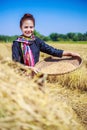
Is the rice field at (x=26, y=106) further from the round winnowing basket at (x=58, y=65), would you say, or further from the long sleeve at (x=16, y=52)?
the round winnowing basket at (x=58, y=65)

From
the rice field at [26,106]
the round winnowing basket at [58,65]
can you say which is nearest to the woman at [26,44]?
the round winnowing basket at [58,65]

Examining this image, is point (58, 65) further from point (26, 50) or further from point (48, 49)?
point (26, 50)

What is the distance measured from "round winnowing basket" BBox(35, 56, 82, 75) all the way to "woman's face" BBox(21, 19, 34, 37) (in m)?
0.50

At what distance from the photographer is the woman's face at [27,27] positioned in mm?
5477

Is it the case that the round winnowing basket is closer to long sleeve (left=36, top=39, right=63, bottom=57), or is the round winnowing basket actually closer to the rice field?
long sleeve (left=36, top=39, right=63, bottom=57)

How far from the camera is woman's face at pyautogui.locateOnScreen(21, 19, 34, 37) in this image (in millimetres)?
5477

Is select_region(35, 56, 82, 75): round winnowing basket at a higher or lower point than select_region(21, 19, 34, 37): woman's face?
lower

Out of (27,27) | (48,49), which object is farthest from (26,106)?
(48,49)

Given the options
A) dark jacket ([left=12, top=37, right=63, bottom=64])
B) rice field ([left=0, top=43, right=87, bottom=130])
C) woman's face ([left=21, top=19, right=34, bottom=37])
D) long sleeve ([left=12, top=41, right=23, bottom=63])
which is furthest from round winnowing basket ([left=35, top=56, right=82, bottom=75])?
rice field ([left=0, top=43, right=87, bottom=130])

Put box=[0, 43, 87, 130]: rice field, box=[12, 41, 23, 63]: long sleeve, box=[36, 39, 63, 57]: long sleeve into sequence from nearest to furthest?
1. box=[0, 43, 87, 130]: rice field
2. box=[12, 41, 23, 63]: long sleeve
3. box=[36, 39, 63, 57]: long sleeve

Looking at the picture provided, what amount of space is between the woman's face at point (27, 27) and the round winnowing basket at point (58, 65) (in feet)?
1.65

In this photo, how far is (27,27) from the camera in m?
5.48

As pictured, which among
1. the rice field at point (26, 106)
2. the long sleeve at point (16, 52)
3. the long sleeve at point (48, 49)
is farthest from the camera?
the long sleeve at point (48, 49)

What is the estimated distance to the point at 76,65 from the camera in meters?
5.77
